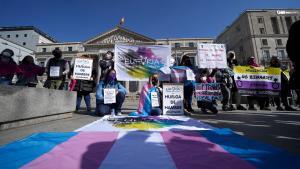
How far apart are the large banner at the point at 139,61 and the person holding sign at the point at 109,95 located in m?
0.49

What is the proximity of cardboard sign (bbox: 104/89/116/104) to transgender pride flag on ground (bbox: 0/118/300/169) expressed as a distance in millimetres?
2539

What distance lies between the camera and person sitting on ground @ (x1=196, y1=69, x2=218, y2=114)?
549 centimetres

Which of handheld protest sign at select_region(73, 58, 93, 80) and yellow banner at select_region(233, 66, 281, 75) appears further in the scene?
yellow banner at select_region(233, 66, 281, 75)

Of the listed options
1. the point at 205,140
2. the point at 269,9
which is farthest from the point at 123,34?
the point at 205,140

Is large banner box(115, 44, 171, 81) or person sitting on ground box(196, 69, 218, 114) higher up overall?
large banner box(115, 44, 171, 81)

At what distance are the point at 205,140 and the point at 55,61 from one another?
16.1 ft

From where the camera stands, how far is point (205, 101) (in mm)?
5660

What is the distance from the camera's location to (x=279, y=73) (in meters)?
6.82

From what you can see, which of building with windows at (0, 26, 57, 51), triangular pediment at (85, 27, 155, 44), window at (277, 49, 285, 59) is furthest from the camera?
building with windows at (0, 26, 57, 51)

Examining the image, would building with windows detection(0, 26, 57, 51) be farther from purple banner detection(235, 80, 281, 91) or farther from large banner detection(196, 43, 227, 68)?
purple banner detection(235, 80, 281, 91)

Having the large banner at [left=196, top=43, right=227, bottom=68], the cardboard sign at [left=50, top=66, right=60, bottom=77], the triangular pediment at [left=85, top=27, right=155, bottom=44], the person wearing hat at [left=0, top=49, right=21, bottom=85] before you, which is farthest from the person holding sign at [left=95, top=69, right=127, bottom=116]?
the triangular pediment at [left=85, top=27, right=155, bottom=44]

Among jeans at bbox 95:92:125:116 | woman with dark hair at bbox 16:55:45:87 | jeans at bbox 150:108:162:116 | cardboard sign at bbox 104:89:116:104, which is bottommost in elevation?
jeans at bbox 150:108:162:116

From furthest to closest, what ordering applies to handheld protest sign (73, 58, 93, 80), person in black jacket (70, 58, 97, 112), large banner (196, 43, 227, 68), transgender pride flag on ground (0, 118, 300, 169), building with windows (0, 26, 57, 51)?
building with windows (0, 26, 57, 51) → large banner (196, 43, 227, 68) → handheld protest sign (73, 58, 93, 80) → person in black jacket (70, 58, 97, 112) → transgender pride flag on ground (0, 118, 300, 169)

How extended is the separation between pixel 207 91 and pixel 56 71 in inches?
175
